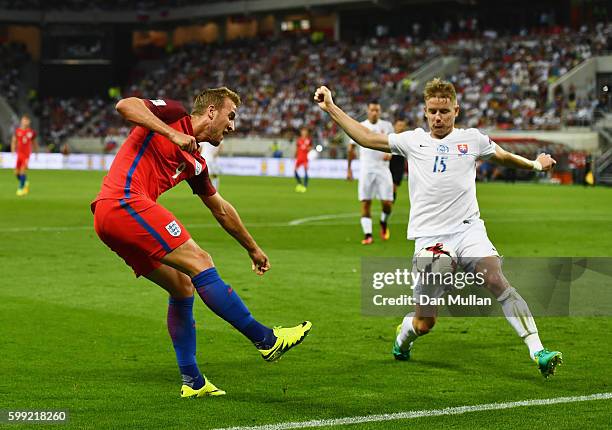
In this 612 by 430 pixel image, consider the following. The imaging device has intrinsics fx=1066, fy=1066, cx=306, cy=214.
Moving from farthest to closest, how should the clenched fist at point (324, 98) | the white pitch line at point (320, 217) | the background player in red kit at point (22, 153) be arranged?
the background player in red kit at point (22, 153), the white pitch line at point (320, 217), the clenched fist at point (324, 98)

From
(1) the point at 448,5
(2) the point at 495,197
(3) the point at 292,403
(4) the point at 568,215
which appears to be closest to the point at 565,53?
(1) the point at 448,5

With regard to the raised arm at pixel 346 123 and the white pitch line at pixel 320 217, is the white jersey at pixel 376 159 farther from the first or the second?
the raised arm at pixel 346 123

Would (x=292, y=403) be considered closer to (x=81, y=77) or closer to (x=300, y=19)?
(x=300, y=19)

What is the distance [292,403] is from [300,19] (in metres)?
70.4

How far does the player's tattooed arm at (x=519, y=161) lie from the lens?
7.76 metres

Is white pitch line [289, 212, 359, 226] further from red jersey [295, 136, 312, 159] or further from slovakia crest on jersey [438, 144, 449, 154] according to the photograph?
slovakia crest on jersey [438, 144, 449, 154]

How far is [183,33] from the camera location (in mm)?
83938

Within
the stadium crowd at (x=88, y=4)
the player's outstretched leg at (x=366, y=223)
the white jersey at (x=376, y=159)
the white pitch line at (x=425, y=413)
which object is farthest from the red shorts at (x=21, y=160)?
the stadium crowd at (x=88, y=4)

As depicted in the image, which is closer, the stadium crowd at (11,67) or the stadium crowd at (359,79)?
the stadium crowd at (359,79)

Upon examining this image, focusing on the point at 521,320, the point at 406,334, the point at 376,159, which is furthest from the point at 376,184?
the point at 521,320

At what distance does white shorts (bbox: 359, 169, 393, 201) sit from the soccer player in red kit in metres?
11.6

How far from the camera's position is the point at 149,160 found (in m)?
6.63

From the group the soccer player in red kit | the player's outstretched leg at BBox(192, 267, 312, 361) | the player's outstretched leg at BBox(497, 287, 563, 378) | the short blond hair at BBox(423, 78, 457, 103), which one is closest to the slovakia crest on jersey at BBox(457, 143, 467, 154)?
the short blond hair at BBox(423, 78, 457, 103)

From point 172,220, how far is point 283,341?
1.04 metres
